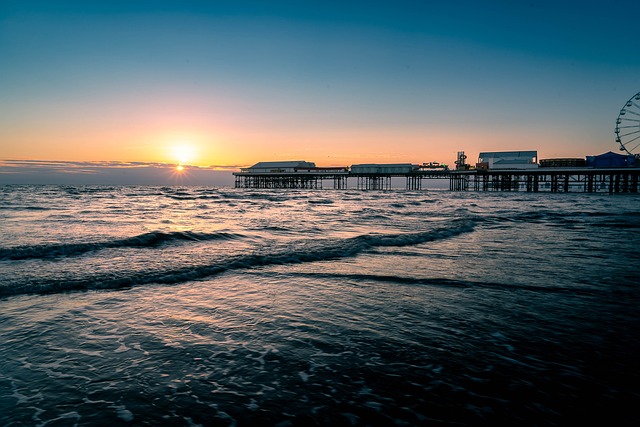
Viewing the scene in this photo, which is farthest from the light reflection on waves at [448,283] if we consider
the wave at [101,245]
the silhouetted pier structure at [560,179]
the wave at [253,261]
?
the silhouetted pier structure at [560,179]

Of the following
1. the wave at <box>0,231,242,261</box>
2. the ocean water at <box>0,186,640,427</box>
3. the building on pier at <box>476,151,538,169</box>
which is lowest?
the ocean water at <box>0,186,640,427</box>

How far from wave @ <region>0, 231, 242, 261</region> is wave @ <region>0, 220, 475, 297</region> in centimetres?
307

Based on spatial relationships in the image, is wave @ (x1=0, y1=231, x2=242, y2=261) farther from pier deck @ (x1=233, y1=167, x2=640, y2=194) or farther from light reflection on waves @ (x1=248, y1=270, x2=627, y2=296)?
pier deck @ (x1=233, y1=167, x2=640, y2=194)

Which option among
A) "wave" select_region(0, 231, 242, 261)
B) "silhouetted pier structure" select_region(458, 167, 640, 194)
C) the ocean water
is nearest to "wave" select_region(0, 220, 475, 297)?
the ocean water

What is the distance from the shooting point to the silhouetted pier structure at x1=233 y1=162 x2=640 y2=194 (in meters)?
66.6

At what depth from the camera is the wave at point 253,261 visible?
6.71m

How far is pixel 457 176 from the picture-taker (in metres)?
84.9

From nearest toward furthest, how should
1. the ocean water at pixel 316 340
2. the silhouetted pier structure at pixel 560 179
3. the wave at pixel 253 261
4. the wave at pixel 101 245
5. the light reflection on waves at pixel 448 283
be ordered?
the ocean water at pixel 316 340 → the light reflection on waves at pixel 448 283 → the wave at pixel 253 261 → the wave at pixel 101 245 → the silhouetted pier structure at pixel 560 179

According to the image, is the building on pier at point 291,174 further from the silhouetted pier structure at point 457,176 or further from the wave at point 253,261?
the wave at point 253,261

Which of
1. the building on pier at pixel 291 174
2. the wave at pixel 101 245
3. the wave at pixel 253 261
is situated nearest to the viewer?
the wave at pixel 253 261

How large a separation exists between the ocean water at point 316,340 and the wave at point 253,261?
0.07 metres

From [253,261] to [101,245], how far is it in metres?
4.73

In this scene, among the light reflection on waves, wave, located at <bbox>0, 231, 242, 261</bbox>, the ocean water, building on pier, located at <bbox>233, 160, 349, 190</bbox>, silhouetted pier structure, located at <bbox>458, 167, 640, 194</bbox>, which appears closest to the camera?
the ocean water

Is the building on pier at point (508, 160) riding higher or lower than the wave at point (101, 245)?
higher
